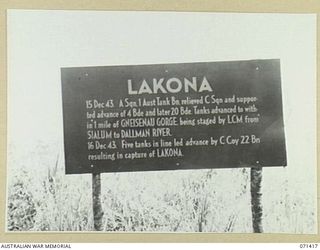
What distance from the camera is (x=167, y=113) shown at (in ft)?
2.59

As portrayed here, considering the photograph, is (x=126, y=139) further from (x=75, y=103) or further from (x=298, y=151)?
(x=298, y=151)

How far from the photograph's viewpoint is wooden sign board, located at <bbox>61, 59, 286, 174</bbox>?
79 centimetres

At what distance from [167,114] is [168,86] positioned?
4 cm

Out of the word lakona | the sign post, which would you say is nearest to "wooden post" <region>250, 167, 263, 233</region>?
the sign post

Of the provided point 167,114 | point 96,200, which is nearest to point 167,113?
point 167,114

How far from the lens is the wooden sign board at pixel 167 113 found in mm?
788

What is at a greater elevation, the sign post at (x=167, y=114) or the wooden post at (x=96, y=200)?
the sign post at (x=167, y=114)

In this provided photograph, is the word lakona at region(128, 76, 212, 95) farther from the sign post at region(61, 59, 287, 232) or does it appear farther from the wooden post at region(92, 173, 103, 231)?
the wooden post at region(92, 173, 103, 231)

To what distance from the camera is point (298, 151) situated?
0.79 metres

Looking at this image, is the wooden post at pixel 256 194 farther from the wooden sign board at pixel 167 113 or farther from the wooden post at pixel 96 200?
the wooden post at pixel 96 200

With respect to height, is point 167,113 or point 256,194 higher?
point 167,113

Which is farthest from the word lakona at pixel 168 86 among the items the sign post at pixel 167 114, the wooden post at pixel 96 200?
the wooden post at pixel 96 200

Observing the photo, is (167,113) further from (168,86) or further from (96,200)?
(96,200)

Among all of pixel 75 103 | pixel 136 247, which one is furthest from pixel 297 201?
pixel 75 103
